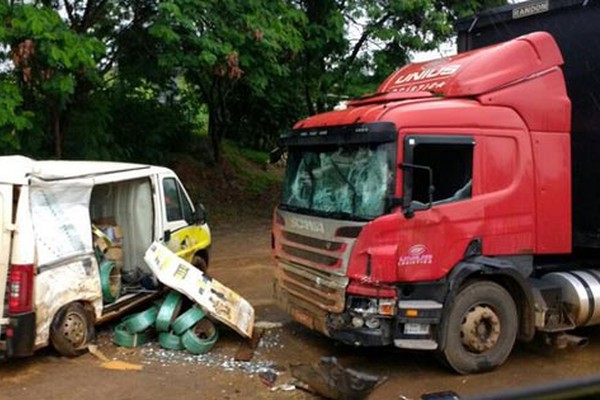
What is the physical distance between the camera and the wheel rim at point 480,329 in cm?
602

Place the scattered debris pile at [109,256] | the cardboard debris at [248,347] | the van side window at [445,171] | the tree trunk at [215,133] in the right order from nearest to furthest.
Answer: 1. the van side window at [445,171]
2. the cardboard debris at [248,347]
3. the scattered debris pile at [109,256]
4. the tree trunk at [215,133]

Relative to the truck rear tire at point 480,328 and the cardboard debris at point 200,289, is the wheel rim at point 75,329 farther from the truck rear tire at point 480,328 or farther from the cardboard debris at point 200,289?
the truck rear tire at point 480,328

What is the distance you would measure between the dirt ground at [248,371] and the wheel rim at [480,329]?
0.99 ft

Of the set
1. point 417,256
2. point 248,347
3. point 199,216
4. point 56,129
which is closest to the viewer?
point 417,256

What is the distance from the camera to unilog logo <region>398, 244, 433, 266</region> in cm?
568

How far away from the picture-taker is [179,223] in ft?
28.5

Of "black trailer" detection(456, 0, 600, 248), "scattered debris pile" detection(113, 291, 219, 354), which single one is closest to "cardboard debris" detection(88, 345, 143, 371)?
"scattered debris pile" detection(113, 291, 219, 354)

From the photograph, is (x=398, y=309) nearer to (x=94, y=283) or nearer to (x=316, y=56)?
(x=94, y=283)

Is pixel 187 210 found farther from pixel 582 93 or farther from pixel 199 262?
pixel 582 93

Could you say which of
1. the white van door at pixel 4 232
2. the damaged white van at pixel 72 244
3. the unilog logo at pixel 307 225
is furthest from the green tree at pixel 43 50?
the unilog logo at pixel 307 225

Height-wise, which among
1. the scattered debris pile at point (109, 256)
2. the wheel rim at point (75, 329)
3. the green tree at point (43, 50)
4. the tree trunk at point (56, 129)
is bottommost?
the wheel rim at point (75, 329)

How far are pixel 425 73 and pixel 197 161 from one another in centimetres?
1403

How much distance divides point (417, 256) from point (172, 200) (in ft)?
13.3

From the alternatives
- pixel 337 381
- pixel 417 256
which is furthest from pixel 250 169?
pixel 337 381
